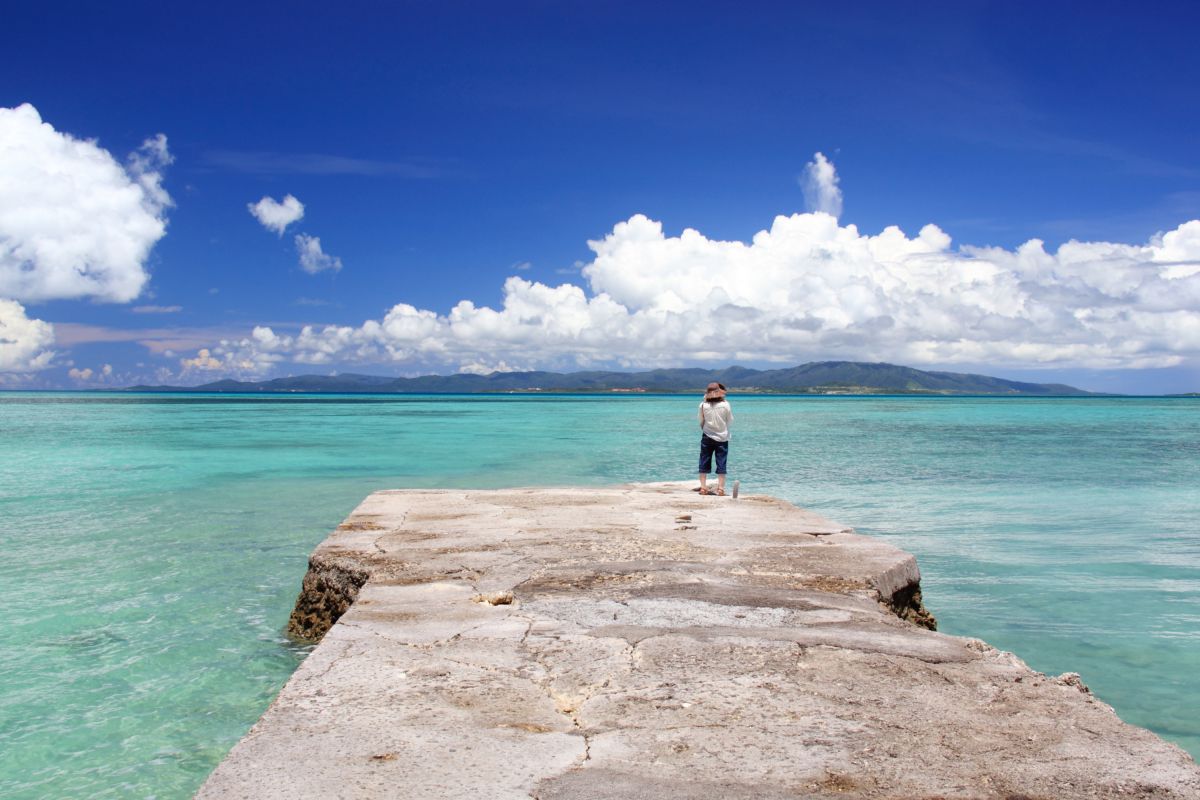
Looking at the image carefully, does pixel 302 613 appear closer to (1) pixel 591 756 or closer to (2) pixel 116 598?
(2) pixel 116 598

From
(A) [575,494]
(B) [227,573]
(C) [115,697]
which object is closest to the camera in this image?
(C) [115,697]

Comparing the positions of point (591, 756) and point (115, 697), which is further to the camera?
point (115, 697)

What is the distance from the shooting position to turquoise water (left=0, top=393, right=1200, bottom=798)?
5.00 metres

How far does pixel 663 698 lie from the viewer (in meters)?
3.49

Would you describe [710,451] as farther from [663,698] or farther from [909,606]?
[663,698]

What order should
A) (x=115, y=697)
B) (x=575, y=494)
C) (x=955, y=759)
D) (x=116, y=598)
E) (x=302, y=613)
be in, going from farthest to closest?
(x=575, y=494) → (x=116, y=598) → (x=302, y=613) → (x=115, y=697) → (x=955, y=759)

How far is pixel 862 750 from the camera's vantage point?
2996 millimetres

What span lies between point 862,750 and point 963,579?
262 inches

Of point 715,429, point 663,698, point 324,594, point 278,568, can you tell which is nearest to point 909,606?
point 663,698

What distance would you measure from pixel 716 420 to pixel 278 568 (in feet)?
18.7

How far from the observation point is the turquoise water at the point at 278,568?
5.00m

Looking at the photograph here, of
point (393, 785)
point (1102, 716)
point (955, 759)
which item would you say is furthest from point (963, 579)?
point (393, 785)

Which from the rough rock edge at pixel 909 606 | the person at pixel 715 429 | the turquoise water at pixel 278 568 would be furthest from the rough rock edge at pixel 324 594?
the person at pixel 715 429

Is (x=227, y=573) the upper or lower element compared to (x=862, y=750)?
lower
